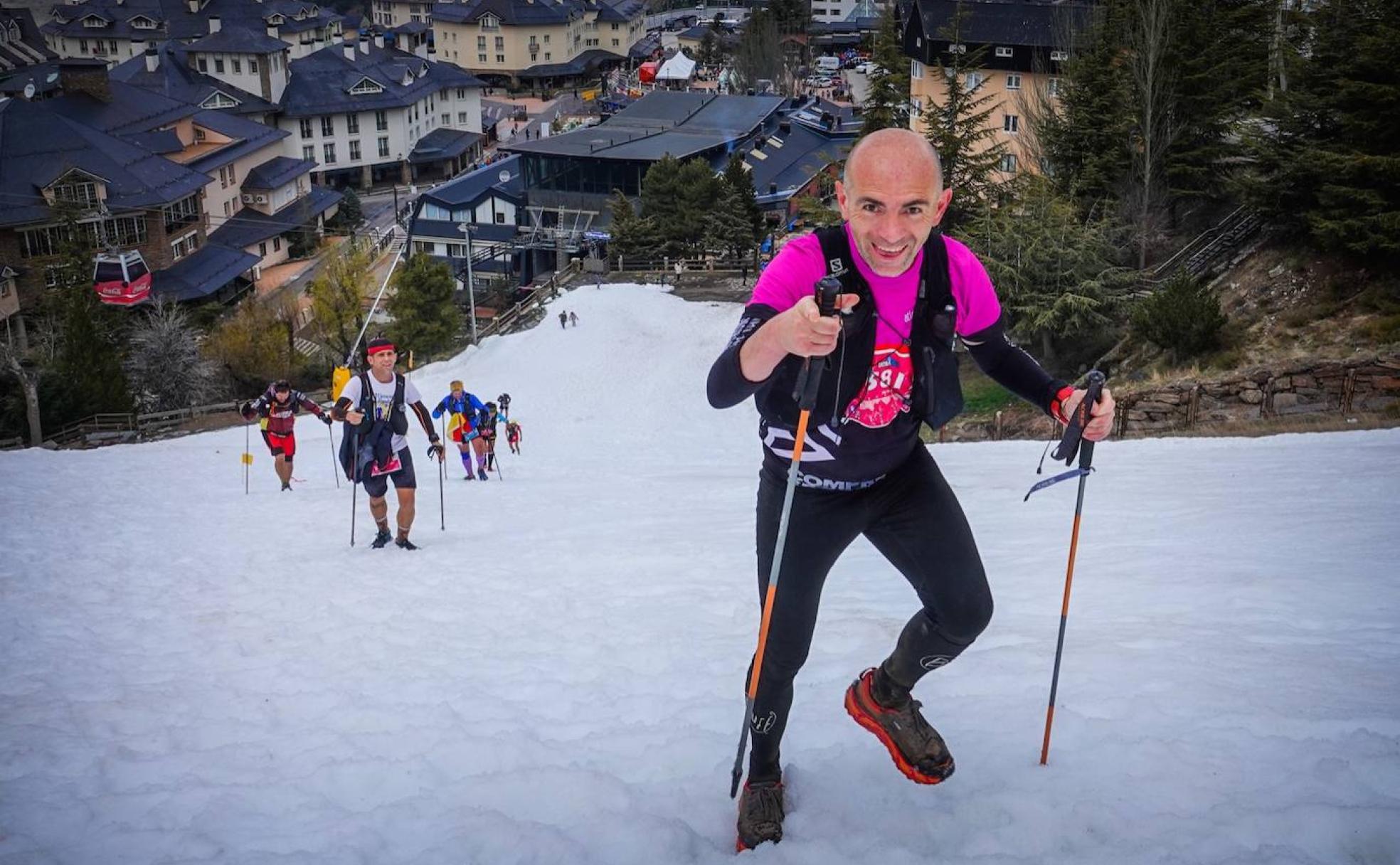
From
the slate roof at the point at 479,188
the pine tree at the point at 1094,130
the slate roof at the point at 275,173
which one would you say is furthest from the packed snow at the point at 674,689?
the slate roof at the point at 275,173

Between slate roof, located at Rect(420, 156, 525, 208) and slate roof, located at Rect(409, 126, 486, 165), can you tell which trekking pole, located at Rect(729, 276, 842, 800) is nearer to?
slate roof, located at Rect(420, 156, 525, 208)

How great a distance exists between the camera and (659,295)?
38.7m

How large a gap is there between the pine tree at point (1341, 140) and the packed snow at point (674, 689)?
37.5 ft

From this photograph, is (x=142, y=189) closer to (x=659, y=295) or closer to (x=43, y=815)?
(x=659, y=295)

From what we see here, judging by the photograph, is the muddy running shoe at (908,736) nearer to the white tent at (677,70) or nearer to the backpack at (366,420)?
the backpack at (366,420)

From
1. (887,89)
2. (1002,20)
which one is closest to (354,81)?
(1002,20)

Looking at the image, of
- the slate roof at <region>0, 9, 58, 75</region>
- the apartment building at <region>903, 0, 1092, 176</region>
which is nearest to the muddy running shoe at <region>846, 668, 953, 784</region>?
the apartment building at <region>903, 0, 1092, 176</region>

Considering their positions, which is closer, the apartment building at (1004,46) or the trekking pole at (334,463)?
the trekking pole at (334,463)

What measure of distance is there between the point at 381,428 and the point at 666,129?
60.8 meters

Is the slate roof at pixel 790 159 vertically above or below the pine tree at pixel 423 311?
above

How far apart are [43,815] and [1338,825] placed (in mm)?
5220

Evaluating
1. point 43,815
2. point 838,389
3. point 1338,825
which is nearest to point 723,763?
point 838,389

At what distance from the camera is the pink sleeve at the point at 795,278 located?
3.79 m

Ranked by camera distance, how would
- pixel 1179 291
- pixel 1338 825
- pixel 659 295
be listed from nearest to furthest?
pixel 1338 825
pixel 1179 291
pixel 659 295
